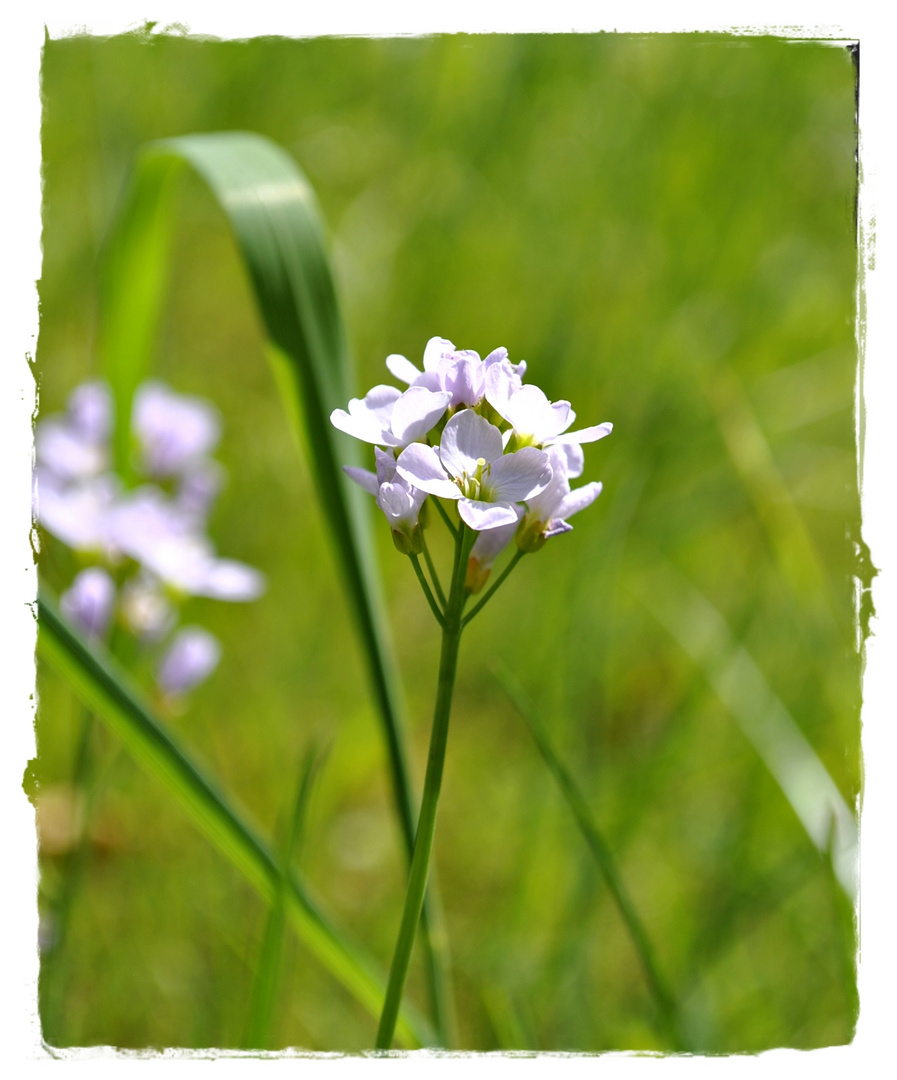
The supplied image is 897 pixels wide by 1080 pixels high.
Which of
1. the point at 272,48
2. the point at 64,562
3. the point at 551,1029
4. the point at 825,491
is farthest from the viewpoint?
the point at 272,48

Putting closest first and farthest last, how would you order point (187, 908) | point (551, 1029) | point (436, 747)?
point (436, 747) → point (551, 1029) → point (187, 908)

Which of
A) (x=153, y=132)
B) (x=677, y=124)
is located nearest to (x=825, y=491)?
(x=677, y=124)

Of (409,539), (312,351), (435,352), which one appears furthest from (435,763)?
(312,351)

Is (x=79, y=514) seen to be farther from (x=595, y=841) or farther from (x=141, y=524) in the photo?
(x=595, y=841)

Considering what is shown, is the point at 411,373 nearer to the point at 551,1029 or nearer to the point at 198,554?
the point at 198,554

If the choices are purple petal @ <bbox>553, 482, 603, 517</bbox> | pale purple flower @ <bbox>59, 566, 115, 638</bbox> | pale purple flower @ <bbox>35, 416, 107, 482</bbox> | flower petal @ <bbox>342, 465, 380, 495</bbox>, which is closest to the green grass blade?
purple petal @ <bbox>553, 482, 603, 517</bbox>

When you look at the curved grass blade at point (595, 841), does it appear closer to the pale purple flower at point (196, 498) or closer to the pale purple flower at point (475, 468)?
the pale purple flower at point (475, 468)
